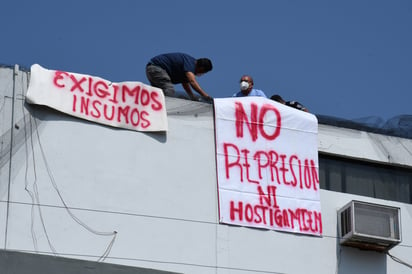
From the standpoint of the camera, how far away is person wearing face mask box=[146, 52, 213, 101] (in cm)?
1816

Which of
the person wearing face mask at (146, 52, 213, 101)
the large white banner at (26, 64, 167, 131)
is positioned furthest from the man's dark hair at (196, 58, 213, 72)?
the large white banner at (26, 64, 167, 131)

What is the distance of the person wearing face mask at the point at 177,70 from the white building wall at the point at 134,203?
28.2 inches

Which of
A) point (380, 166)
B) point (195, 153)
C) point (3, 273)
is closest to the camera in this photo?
point (3, 273)

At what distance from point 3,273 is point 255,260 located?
3.87 m

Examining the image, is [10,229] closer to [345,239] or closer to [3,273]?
[3,273]

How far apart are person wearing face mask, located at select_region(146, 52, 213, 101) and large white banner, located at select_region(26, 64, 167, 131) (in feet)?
2.69

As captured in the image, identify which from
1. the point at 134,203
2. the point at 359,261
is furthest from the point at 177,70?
the point at 359,261

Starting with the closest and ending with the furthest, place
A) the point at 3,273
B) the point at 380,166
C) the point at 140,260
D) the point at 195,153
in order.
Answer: the point at 3,273 → the point at 140,260 → the point at 195,153 → the point at 380,166

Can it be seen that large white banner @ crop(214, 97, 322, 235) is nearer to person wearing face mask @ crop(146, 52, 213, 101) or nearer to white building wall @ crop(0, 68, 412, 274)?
white building wall @ crop(0, 68, 412, 274)

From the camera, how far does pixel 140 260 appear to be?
16.1 meters

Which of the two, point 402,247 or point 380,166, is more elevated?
point 380,166

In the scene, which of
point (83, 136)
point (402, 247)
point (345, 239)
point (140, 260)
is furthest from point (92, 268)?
point (402, 247)

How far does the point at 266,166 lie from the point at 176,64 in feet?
7.11

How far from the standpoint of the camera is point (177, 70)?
18375mm
